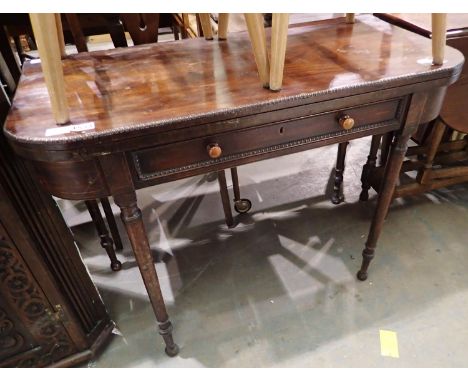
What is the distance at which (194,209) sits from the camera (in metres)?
1.70

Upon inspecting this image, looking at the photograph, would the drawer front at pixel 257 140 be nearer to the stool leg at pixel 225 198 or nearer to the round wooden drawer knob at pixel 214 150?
the round wooden drawer knob at pixel 214 150

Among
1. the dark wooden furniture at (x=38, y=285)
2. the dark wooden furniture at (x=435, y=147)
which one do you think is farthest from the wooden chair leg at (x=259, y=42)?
the dark wooden furniture at (x=435, y=147)

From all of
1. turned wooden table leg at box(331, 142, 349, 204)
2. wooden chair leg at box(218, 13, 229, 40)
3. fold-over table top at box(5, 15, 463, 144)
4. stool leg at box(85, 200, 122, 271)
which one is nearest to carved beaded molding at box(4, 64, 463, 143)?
fold-over table top at box(5, 15, 463, 144)

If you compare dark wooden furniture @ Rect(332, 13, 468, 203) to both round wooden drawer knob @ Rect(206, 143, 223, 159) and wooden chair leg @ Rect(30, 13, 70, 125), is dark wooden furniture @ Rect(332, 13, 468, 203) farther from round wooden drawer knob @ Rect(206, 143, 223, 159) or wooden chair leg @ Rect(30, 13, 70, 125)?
wooden chair leg @ Rect(30, 13, 70, 125)

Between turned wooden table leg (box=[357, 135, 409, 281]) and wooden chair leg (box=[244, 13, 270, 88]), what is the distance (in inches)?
16.8

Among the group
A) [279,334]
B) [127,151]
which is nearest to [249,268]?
[279,334]

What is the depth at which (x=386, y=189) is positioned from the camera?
3.48 feet

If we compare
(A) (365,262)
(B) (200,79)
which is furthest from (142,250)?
(A) (365,262)

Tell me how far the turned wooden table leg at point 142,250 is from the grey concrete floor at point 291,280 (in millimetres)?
165

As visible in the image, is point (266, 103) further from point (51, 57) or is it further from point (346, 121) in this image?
point (51, 57)

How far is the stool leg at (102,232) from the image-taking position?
1.25m

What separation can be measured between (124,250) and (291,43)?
1053mm

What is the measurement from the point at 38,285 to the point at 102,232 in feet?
1.28

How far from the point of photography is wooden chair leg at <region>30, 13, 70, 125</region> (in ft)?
1.90
